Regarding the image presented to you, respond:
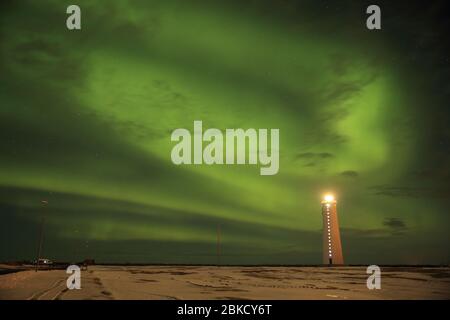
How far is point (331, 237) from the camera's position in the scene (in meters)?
132

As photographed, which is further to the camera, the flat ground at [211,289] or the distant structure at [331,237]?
the distant structure at [331,237]

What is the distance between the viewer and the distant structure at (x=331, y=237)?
132500mm

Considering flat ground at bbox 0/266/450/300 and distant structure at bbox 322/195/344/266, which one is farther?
distant structure at bbox 322/195/344/266

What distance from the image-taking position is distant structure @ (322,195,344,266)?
132500 millimetres

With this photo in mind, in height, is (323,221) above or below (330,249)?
above

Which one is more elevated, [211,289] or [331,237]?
[211,289]

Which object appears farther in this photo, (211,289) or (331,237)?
(331,237)
